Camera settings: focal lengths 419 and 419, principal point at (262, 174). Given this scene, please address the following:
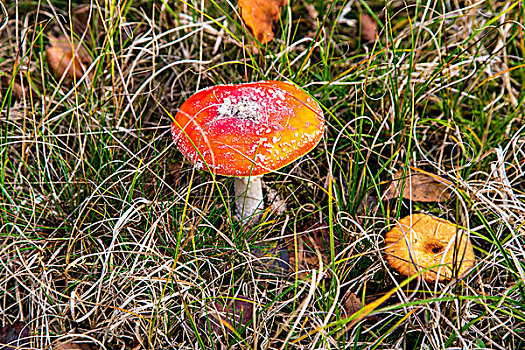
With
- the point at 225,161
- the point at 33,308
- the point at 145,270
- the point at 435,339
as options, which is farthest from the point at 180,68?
the point at 435,339

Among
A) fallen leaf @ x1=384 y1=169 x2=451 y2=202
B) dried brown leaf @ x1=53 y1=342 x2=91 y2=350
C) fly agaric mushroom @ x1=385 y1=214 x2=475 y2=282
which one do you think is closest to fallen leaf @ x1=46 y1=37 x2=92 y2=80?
dried brown leaf @ x1=53 y1=342 x2=91 y2=350

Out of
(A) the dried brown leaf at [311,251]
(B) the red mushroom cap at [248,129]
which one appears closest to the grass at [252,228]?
(A) the dried brown leaf at [311,251]

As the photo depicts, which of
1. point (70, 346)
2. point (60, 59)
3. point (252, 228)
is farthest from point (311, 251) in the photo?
point (60, 59)

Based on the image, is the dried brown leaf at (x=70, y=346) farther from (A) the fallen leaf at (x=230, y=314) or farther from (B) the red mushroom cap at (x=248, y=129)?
(B) the red mushroom cap at (x=248, y=129)

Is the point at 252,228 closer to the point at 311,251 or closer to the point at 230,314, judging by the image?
the point at 311,251

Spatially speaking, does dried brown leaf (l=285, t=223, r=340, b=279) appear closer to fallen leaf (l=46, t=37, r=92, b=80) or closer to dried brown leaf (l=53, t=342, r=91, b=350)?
dried brown leaf (l=53, t=342, r=91, b=350)

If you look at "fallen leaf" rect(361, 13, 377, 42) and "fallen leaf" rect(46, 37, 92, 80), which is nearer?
"fallen leaf" rect(46, 37, 92, 80)

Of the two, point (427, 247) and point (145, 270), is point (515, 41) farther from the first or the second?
point (145, 270)
